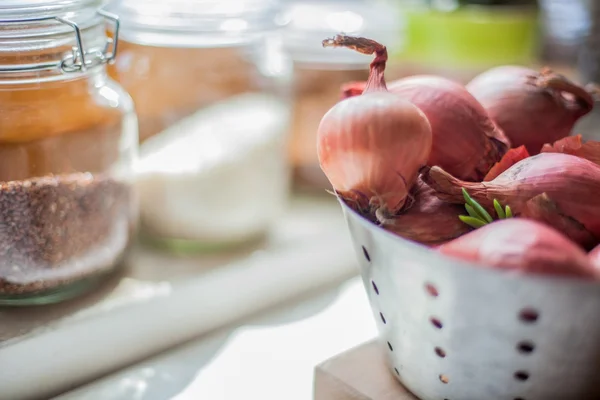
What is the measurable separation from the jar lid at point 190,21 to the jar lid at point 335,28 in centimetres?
5

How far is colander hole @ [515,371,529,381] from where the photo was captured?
1.15ft

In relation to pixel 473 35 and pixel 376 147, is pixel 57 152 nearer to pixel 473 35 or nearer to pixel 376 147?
pixel 376 147

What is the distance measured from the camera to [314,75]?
2.52 feet

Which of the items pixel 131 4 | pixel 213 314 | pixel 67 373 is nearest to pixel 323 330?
pixel 213 314

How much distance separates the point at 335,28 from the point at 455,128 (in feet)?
1.34

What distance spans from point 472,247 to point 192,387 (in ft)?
0.88

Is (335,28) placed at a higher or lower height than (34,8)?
lower

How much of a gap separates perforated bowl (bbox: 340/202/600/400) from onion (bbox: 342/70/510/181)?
0.25 feet

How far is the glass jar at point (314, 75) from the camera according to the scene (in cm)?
76

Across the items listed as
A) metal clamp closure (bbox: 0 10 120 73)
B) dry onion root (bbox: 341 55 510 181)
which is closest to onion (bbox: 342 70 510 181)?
dry onion root (bbox: 341 55 510 181)

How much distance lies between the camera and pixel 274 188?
667 millimetres

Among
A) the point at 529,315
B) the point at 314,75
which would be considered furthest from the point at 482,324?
the point at 314,75

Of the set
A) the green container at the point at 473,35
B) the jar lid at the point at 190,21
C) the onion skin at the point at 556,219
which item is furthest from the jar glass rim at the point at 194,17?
the onion skin at the point at 556,219

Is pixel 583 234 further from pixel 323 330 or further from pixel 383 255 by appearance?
pixel 323 330
